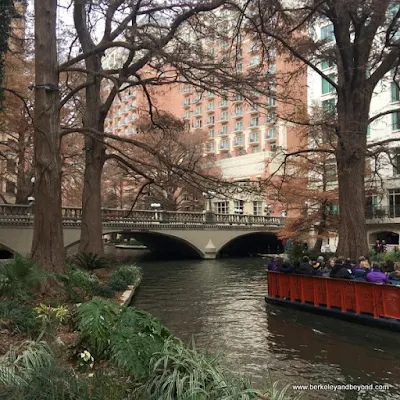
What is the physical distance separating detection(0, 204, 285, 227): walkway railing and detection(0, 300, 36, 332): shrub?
21.5 meters

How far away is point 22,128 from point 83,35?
12031 mm

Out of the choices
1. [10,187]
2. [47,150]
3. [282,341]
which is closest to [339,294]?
[282,341]

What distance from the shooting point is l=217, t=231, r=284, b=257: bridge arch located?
167ft

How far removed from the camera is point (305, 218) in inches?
1166

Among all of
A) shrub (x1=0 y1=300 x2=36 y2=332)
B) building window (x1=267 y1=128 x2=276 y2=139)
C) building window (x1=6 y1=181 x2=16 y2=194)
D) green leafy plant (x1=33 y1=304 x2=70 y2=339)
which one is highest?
building window (x1=267 y1=128 x2=276 y2=139)

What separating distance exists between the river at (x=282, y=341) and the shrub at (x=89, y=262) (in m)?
2.00

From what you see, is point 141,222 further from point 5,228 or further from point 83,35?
point 83,35

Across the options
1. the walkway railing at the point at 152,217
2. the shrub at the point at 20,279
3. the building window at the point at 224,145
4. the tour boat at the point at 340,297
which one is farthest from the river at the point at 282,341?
the building window at the point at 224,145

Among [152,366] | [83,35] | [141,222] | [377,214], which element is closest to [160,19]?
[83,35]

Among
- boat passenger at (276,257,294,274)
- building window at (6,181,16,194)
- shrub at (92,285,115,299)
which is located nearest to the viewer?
shrub at (92,285,115,299)

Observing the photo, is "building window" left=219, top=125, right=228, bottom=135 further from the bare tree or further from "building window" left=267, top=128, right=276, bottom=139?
the bare tree

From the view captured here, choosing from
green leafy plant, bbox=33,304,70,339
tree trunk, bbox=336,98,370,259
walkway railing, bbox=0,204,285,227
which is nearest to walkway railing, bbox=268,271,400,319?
tree trunk, bbox=336,98,370,259

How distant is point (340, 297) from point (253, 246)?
41494 mm

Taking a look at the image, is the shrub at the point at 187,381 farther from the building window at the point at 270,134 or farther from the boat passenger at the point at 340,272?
the building window at the point at 270,134
